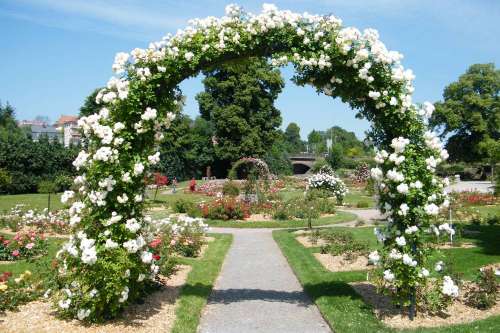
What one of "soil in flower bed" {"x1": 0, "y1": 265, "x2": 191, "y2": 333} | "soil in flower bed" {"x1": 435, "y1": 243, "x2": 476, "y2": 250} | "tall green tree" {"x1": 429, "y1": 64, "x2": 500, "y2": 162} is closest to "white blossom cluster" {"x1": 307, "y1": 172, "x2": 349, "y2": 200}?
"soil in flower bed" {"x1": 435, "y1": 243, "x2": 476, "y2": 250}

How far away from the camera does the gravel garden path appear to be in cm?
661

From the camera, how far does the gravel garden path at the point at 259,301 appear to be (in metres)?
6.61

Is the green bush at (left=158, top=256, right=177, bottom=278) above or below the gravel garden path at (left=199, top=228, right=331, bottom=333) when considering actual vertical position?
above

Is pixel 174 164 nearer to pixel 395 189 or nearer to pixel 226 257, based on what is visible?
pixel 226 257

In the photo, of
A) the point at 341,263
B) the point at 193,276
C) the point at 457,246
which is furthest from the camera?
the point at 457,246

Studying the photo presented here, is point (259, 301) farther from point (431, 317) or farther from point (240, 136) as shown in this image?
point (240, 136)

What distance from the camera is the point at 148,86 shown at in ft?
21.4

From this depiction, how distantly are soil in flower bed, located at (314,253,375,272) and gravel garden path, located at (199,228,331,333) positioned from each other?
855 millimetres

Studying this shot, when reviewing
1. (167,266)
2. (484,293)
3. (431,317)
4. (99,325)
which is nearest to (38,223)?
(167,266)

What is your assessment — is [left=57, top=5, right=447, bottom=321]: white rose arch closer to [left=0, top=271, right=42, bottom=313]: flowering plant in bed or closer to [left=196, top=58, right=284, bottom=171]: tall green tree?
[left=0, top=271, right=42, bottom=313]: flowering plant in bed

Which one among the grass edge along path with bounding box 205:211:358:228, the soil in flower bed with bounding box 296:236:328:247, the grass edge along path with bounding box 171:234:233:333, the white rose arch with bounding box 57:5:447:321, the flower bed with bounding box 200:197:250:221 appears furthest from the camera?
the flower bed with bounding box 200:197:250:221

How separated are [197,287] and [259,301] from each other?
1291mm

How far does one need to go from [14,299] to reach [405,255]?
547 cm

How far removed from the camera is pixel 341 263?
10570mm
